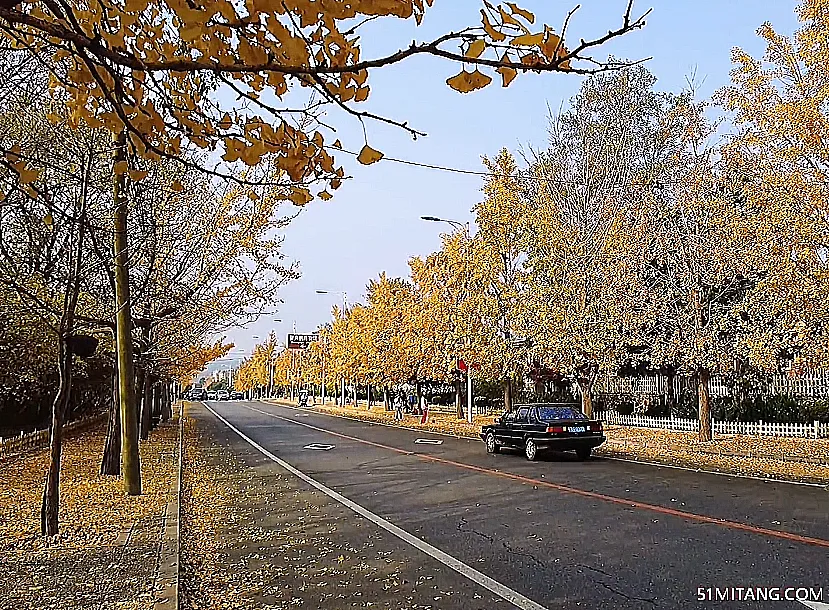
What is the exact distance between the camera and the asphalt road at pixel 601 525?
7.32 metres

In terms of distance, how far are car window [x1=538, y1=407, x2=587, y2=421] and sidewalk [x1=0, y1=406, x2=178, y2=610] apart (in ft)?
29.5

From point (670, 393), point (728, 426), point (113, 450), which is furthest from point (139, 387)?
point (670, 393)

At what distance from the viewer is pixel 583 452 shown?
2031cm

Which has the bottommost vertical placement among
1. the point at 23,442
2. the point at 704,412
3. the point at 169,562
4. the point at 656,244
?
the point at 169,562

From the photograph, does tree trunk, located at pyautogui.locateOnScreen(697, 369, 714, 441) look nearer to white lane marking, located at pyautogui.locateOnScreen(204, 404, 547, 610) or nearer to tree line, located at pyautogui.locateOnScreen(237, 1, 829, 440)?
tree line, located at pyautogui.locateOnScreen(237, 1, 829, 440)

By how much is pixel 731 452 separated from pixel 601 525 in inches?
455

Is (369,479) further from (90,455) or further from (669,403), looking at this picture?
(669,403)

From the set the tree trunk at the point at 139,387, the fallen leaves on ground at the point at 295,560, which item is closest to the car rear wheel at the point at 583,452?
the fallen leaves on ground at the point at 295,560

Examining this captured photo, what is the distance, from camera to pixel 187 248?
15750 mm

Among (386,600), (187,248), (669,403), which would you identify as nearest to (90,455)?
(187,248)

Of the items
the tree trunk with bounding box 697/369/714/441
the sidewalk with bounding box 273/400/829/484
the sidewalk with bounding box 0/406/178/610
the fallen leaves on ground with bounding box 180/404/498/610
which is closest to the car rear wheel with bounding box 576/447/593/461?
the sidewalk with bounding box 273/400/829/484

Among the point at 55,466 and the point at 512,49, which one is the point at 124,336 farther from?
the point at 512,49

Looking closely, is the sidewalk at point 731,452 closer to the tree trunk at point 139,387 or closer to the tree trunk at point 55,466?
the tree trunk at point 139,387

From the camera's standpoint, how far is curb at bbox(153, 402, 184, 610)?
21.1ft
